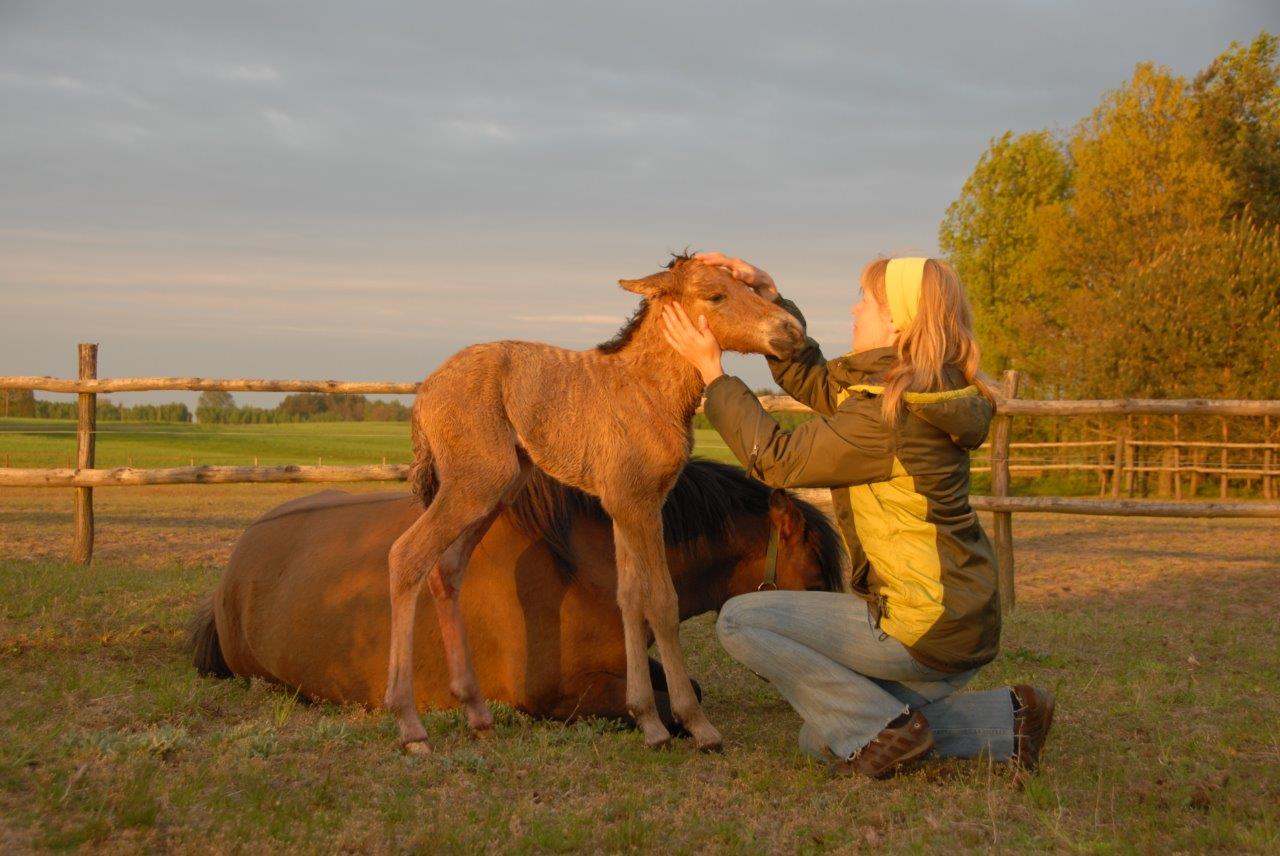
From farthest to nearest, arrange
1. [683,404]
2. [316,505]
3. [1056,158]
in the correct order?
1. [1056,158]
2. [316,505]
3. [683,404]

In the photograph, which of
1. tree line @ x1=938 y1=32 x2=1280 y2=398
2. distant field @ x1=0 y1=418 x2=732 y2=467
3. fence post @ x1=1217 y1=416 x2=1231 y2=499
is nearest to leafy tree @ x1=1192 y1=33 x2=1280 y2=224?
tree line @ x1=938 y1=32 x2=1280 y2=398

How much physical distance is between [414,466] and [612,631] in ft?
3.58

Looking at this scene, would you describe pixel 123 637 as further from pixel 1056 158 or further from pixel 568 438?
pixel 1056 158

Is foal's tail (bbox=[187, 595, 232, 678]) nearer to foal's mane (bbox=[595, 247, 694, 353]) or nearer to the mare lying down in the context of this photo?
the mare lying down

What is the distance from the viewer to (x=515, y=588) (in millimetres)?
4410

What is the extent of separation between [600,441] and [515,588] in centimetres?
100

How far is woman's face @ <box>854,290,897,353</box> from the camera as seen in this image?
3.87 meters

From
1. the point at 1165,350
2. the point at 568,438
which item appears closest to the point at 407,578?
the point at 568,438

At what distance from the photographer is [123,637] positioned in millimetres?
5723

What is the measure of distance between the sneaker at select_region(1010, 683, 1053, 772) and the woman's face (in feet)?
4.50

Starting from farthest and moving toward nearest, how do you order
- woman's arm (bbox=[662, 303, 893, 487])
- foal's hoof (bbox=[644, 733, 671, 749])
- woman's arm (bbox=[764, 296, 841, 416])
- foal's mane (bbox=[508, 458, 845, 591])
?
foal's mane (bbox=[508, 458, 845, 591])
woman's arm (bbox=[764, 296, 841, 416])
foal's hoof (bbox=[644, 733, 671, 749])
woman's arm (bbox=[662, 303, 893, 487])

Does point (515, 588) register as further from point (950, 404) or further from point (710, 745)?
A: point (950, 404)

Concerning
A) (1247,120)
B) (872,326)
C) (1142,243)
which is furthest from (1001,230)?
(872,326)

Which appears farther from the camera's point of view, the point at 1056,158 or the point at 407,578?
the point at 1056,158
